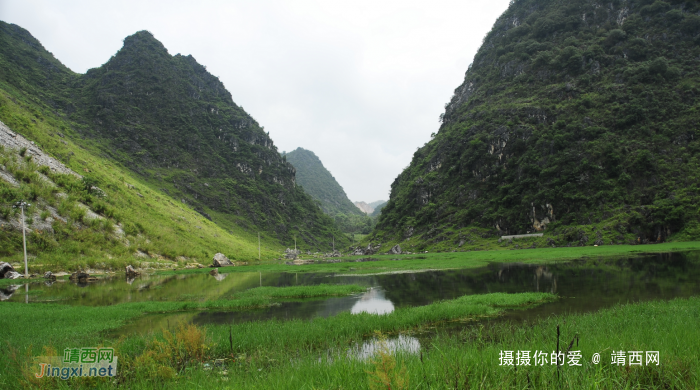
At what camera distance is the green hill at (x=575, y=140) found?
6438cm

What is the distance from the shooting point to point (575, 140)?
81.2m

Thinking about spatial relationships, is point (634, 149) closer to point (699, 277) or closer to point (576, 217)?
point (576, 217)

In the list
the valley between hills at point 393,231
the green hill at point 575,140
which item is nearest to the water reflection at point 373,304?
the valley between hills at point 393,231

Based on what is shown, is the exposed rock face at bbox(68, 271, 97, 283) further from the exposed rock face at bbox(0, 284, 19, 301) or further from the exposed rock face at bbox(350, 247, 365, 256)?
the exposed rock face at bbox(350, 247, 365, 256)

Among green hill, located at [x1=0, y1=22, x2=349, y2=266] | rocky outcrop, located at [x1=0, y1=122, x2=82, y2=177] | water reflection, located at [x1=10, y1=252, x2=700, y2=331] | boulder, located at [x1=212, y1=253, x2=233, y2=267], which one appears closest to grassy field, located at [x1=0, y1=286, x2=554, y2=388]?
water reflection, located at [x1=10, y1=252, x2=700, y2=331]

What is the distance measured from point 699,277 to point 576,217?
54.9m

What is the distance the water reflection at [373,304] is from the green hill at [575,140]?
53.5 m

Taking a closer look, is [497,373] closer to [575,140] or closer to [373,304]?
[373,304]

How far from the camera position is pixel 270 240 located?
129500 mm

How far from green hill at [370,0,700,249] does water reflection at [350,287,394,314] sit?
53464 millimetres

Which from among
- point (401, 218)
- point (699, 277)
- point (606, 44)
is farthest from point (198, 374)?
point (606, 44)

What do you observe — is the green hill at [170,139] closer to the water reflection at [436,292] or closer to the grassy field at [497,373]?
the water reflection at [436,292]

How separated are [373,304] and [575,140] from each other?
8338 centimetres

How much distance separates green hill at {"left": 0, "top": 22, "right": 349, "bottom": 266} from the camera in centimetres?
9538
